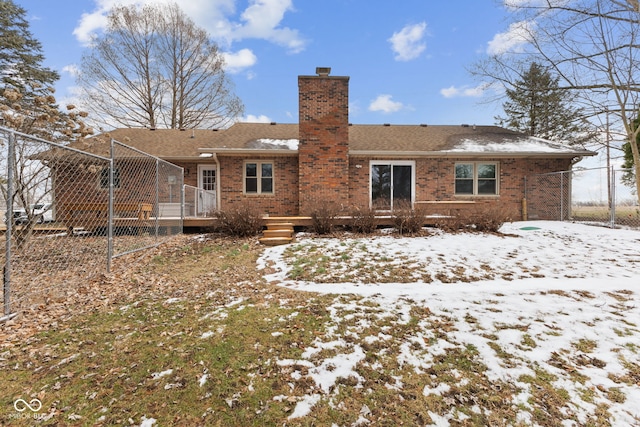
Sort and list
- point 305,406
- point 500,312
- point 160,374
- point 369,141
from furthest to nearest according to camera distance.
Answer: point 369,141 → point 500,312 → point 160,374 → point 305,406

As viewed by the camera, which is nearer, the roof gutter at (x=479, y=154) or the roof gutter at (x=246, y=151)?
the roof gutter at (x=246, y=151)

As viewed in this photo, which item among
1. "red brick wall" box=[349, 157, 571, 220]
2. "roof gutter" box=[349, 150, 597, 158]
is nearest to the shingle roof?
"roof gutter" box=[349, 150, 597, 158]

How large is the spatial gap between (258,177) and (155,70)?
1397cm

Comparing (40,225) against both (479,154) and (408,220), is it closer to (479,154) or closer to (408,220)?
(408,220)

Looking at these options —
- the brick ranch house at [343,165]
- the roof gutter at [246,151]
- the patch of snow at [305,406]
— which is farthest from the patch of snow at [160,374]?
the roof gutter at [246,151]

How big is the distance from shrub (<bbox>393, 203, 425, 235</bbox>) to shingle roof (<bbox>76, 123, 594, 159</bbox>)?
400 cm

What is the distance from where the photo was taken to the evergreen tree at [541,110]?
15.5 m

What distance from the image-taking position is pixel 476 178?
12.5 metres

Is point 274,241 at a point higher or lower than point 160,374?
higher

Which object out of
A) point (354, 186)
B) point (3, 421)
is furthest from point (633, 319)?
point (354, 186)

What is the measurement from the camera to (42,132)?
7812 millimetres

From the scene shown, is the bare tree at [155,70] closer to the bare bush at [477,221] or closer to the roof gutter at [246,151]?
the roof gutter at [246,151]

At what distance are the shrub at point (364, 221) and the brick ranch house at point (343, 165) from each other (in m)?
2.51

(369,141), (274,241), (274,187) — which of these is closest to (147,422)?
(274,241)
